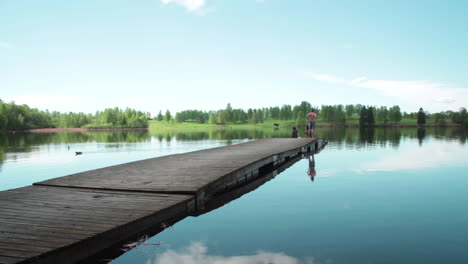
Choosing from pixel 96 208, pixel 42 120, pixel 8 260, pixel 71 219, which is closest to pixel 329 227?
pixel 96 208

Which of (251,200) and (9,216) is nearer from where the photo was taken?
(9,216)

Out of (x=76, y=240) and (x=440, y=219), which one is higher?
(x=76, y=240)

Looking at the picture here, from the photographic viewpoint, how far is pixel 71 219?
5.82 m

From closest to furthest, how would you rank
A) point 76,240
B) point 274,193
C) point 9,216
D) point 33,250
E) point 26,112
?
1. point 33,250
2. point 76,240
3. point 9,216
4. point 274,193
5. point 26,112

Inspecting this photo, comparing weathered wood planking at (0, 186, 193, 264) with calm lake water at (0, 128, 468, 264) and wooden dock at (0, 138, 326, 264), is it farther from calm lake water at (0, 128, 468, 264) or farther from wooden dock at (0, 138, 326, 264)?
calm lake water at (0, 128, 468, 264)

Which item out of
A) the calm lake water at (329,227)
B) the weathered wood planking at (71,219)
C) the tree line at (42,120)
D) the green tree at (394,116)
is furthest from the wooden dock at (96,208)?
the green tree at (394,116)

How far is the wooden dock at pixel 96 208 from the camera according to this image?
15.5 ft

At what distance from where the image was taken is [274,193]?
38.0 ft

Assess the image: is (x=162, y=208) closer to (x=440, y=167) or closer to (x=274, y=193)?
(x=274, y=193)

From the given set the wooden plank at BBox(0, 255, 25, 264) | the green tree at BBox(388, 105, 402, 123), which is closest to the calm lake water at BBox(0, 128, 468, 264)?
the wooden plank at BBox(0, 255, 25, 264)

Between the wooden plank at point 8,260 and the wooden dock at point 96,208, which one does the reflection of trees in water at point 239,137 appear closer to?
the wooden dock at point 96,208

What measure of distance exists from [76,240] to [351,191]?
31.6 ft

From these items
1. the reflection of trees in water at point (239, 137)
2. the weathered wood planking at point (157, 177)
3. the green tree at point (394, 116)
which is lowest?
the reflection of trees in water at point (239, 137)

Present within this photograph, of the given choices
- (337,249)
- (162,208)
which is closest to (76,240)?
(162,208)
